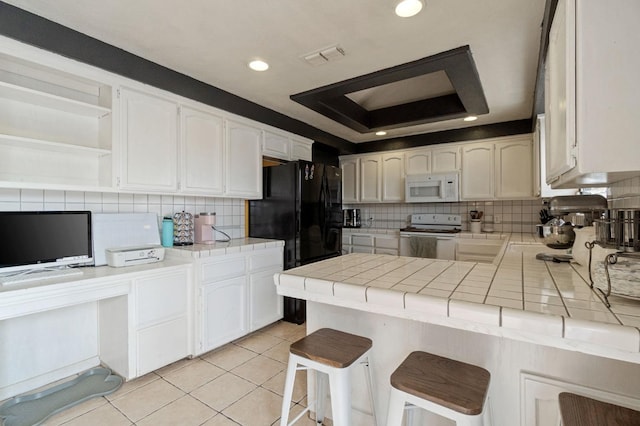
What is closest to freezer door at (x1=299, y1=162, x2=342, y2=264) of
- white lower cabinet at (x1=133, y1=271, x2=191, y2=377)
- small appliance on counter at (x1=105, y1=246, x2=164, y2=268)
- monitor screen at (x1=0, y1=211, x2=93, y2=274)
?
white lower cabinet at (x1=133, y1=271, x2=191, y2=377)

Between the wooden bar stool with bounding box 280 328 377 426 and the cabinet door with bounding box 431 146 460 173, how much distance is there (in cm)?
326

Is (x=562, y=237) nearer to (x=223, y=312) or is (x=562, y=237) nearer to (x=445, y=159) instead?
(x=445, y=159)

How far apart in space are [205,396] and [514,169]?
3904 mm

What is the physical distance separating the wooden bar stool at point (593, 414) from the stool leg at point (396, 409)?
1.49 feet

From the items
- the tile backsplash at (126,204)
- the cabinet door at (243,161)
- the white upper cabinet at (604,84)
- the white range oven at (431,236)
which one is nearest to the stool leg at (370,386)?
the white upper cabinet at (604,84)

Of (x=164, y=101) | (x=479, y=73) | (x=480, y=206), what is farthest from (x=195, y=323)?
(x=480, y=206)

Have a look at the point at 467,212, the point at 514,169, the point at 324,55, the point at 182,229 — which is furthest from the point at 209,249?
the point at 514,169

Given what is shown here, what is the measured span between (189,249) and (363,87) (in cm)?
202

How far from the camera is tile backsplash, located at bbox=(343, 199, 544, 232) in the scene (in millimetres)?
3813

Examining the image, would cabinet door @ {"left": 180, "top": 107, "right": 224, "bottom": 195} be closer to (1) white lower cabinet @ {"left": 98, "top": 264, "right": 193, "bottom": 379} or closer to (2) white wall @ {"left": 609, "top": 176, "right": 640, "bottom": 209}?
(1) white lower cabinet @ {"left": 98, "top": 264, "right": 193, "bottom": 379}

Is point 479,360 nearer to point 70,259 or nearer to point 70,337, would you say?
point 70,259

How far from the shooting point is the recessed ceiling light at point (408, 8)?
5.30ft

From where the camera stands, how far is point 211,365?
233 centimetres

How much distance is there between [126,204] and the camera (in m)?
2.51
